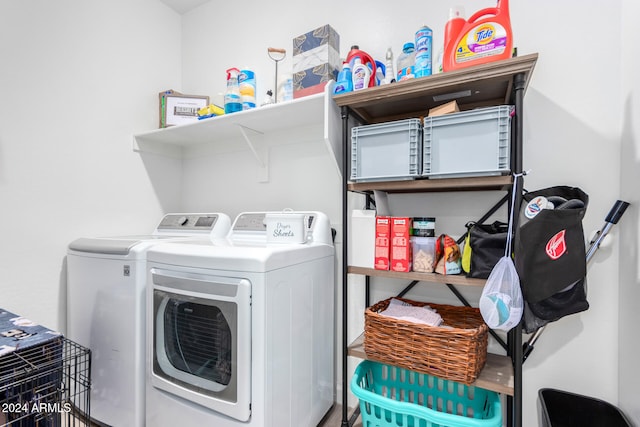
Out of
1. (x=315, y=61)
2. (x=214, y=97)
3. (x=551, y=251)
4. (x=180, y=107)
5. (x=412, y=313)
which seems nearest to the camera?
(x=551, y=251)

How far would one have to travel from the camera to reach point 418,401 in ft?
5.07

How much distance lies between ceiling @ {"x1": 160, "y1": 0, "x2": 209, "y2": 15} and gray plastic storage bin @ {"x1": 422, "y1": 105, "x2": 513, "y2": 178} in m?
2.30

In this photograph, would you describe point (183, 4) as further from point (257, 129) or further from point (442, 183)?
point (442, 183)

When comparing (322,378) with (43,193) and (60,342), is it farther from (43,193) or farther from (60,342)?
(43,193)

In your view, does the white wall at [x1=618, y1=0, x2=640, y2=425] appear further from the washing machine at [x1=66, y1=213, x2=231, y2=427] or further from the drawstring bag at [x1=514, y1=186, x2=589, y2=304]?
the washing machine at [x1=66, y1=213, x2=231, y2=427]

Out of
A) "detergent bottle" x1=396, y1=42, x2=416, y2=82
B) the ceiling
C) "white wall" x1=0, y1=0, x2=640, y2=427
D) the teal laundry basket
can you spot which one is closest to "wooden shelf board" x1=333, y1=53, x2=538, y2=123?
"detergent bottle" x1=396, y1=42, x2=416, y2=82

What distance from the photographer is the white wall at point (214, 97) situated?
130cm

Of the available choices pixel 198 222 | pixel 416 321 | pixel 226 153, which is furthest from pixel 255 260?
pixel 226 153

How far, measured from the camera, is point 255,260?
121 centimetres

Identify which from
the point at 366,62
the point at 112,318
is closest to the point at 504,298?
the point at 366,62

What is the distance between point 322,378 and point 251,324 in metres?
0.71

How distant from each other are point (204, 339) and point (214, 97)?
6.13 ft

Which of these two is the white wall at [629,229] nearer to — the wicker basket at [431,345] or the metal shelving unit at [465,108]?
the metal shelving unit at [465,108]

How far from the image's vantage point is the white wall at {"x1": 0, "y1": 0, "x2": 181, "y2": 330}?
1.72 m
